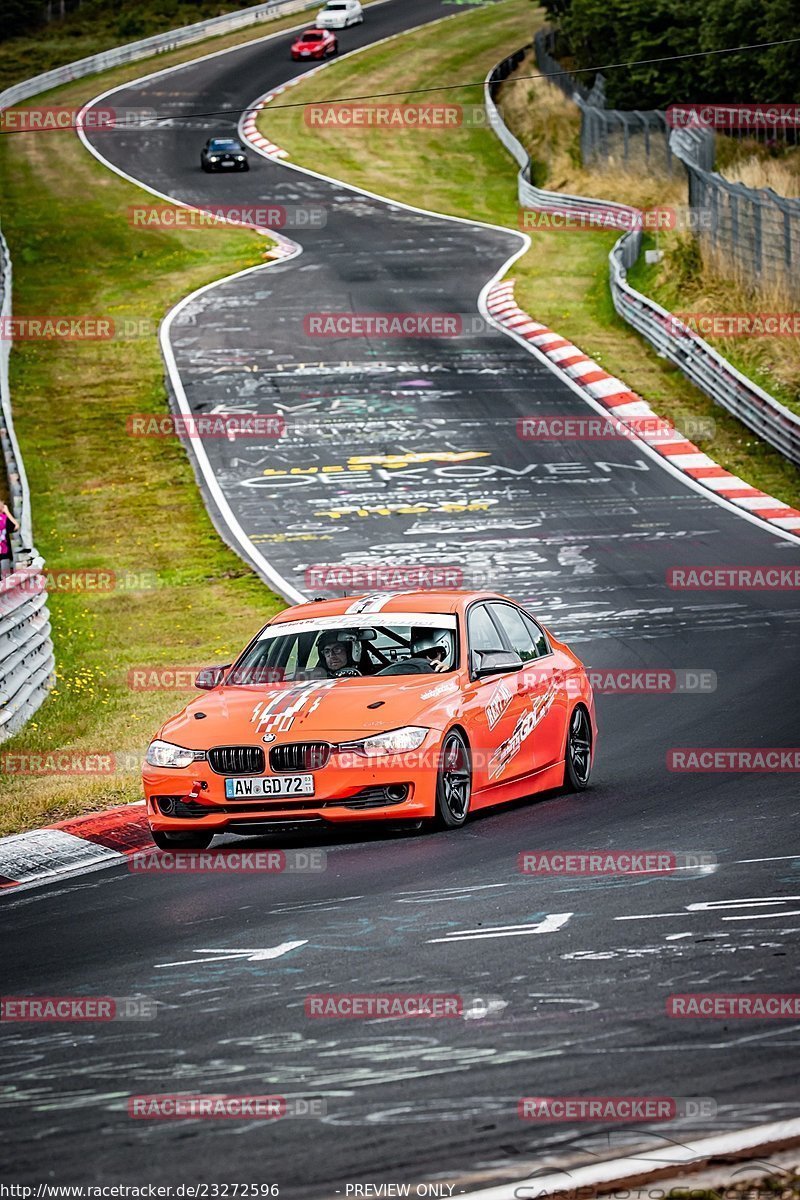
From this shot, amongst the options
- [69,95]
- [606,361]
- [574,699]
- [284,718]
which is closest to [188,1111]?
[284,718]

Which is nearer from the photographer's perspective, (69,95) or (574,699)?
(574,699)

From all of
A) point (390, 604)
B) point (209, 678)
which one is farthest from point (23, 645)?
point (390, 604)

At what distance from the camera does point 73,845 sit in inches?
445

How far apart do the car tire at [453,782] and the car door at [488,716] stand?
12 centimetres

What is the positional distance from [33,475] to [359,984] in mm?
23638

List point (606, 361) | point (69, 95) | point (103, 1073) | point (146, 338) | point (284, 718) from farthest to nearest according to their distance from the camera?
point (69, 95) < point (146, 338) < point (606, 361) < point (284, 718) < point (103, 1073)

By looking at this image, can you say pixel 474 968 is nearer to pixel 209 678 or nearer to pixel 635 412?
pixel 209 678

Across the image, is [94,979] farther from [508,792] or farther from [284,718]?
[508,792]

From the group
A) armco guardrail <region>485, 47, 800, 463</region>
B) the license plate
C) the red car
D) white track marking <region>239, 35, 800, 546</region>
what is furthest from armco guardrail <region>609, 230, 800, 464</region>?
the red car

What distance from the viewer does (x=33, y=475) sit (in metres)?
30.0

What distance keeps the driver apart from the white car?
75.7 meters

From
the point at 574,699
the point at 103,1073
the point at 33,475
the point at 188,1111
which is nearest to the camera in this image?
the point at 188,1111

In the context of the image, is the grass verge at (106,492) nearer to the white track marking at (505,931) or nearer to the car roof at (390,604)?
the car roof at (390,604)

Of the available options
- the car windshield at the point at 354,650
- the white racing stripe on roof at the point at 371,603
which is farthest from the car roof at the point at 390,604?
the car windshield at the point at 354,650
